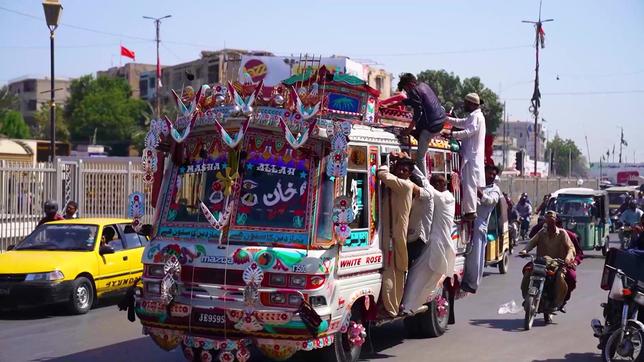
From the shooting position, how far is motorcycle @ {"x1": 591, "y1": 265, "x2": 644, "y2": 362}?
910 centimetres

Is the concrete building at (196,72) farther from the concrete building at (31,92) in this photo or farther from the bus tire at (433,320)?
the bus tire at (433,320)

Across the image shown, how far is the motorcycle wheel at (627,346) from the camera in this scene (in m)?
9.05

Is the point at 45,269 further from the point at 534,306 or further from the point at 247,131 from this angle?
the point at 534,306

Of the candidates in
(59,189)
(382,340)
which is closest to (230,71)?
(382,340)

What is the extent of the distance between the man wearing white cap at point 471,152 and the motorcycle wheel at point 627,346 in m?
3.03

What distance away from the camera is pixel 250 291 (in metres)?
8.14

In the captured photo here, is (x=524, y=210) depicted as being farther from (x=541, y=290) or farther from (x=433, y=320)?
(x=433, y=320)

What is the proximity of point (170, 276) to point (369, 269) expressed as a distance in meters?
2.08

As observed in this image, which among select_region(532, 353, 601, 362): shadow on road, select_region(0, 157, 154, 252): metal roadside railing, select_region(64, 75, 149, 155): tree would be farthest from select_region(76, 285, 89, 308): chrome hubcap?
select_region(64, 75, 149, 155): tree

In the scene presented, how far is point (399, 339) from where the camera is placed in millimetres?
11562

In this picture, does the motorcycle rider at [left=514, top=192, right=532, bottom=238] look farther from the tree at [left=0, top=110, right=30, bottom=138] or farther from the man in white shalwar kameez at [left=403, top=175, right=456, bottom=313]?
the tree at [left=0, top=110, right=30, bottom=138]

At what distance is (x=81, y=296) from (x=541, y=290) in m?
7.00

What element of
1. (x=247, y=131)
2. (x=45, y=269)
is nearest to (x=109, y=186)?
(x=45, y=269)

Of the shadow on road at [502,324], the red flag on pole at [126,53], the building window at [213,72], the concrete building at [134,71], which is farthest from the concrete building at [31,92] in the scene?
the shadow on road at [502,324]
